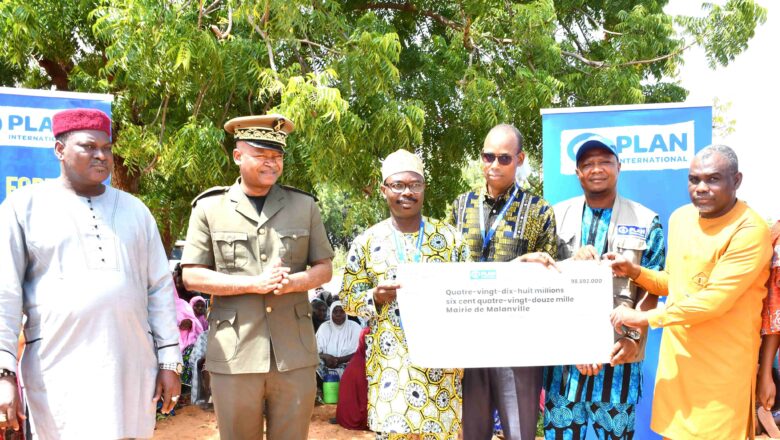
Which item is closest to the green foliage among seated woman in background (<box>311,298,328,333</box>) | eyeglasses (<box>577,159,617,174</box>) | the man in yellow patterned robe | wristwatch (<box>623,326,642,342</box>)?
seated woman in background (<box>311,298,328,333</box>)

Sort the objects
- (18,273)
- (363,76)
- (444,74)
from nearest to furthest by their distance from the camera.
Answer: (18,273) → (363,76) → (444,74)

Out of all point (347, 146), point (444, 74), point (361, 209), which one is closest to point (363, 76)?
point (347, 146)

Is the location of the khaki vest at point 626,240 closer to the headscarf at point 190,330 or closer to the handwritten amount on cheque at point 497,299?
the handwritten amount on cheque at point 497,299

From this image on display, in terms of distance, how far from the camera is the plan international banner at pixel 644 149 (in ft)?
17.1

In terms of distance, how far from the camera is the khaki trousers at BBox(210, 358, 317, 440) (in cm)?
359

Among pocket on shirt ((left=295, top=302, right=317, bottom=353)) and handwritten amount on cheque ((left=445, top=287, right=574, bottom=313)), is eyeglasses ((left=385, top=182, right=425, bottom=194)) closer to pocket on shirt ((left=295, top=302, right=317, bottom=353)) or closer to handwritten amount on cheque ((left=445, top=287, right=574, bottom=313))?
handwritten amount on cheque ((left=445, top=287, right=574, bottom=313))

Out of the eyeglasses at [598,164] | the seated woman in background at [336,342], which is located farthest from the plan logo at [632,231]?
the seated woman in background at [336,342]

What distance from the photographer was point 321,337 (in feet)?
30.4

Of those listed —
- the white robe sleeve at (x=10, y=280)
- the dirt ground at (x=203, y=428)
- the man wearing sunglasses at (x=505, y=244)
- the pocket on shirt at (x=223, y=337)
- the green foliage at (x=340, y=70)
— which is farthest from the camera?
the dirt ground at (x=203, y=428)

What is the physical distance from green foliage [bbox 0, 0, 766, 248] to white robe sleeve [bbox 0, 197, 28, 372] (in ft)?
10.6

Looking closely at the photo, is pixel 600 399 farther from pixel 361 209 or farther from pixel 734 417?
pixel 361 209

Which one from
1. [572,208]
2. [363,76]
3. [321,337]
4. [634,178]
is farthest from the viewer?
[321,337]

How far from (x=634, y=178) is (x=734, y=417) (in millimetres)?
2363

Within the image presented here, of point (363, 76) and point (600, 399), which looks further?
point (363, 76)
